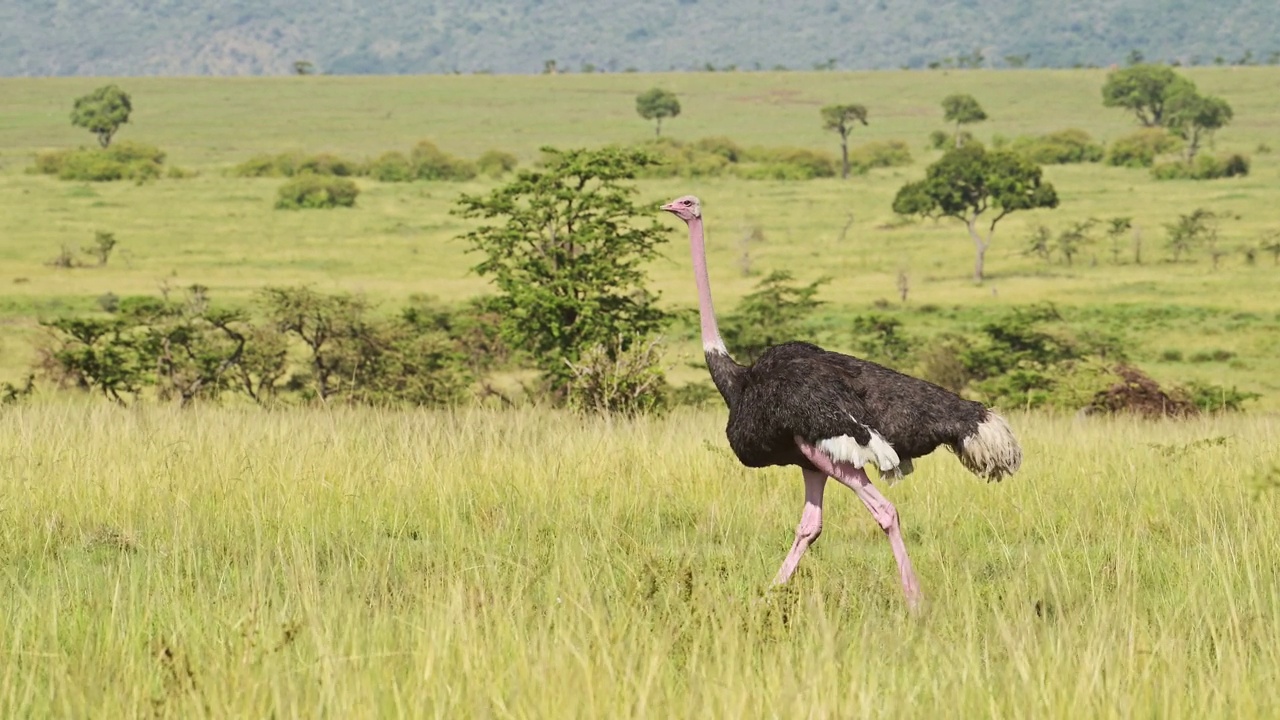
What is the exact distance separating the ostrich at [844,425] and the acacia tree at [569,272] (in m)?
8.14

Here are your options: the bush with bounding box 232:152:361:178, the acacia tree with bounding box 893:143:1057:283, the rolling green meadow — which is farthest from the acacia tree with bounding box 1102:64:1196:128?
the rolling green meadow

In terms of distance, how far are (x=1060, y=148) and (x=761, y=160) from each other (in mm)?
13994

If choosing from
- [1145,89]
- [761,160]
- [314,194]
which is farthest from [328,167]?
[1145,89]

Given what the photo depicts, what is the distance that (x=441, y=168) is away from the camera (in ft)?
231

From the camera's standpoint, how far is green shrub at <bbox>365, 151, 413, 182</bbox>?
6881 centimetres

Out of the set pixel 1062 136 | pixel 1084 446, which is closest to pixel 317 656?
pixel 1084 446

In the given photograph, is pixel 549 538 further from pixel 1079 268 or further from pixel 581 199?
pixel 1079 268

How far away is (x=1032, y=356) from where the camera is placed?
21.4 meters

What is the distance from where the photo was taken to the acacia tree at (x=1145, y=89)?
88500mm

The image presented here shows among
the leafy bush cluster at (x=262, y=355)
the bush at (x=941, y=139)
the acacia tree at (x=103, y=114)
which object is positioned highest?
the leafy bush cluster at (x=262, y=355)

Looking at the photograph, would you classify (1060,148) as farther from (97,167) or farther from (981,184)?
(97,167)

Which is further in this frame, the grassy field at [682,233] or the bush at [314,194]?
the bush at [314,194]

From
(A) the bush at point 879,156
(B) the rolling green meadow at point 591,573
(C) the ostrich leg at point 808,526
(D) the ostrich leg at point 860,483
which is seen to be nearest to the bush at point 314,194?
(A) the bush at point 879,156

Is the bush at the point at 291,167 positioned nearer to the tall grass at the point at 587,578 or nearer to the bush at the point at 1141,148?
the bush at the point at 1141,148
